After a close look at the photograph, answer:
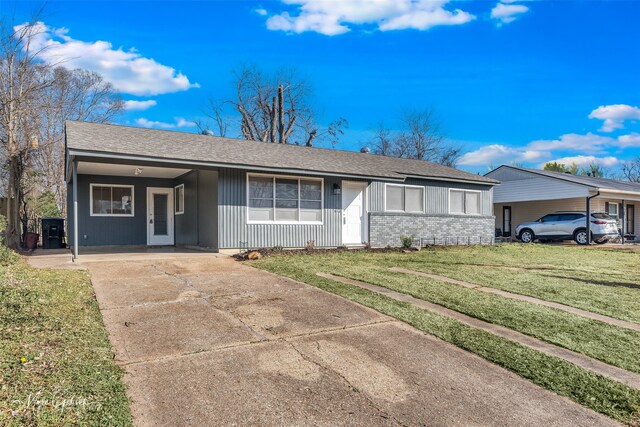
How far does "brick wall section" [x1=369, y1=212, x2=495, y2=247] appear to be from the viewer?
13867 millimetres

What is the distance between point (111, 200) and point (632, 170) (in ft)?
188

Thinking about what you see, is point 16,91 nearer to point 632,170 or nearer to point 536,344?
point 536,344

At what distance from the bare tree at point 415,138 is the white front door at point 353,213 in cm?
2512

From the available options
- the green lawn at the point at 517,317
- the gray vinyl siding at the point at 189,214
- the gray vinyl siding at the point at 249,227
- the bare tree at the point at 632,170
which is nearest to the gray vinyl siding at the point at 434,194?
the gray vinyl siding at the point at 249,227

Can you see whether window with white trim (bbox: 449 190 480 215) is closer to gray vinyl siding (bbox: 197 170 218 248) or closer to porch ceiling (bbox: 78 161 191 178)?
gray vinyl siding (bbox: 197 170 218 248)

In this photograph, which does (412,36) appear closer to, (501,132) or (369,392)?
(369,392)

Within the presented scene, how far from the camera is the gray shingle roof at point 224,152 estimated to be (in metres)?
9.71

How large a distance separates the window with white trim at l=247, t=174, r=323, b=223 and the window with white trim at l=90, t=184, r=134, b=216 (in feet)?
16.8

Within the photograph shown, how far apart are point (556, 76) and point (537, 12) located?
807 cm

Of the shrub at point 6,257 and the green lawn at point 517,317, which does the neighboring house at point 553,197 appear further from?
the shrub at point 6,257

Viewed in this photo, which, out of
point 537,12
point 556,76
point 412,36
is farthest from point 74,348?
point 556,76

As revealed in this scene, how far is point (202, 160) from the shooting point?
10086 mm

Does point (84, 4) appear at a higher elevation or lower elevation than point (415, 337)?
higher

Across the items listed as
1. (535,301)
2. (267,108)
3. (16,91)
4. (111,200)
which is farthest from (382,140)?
(535,301)
